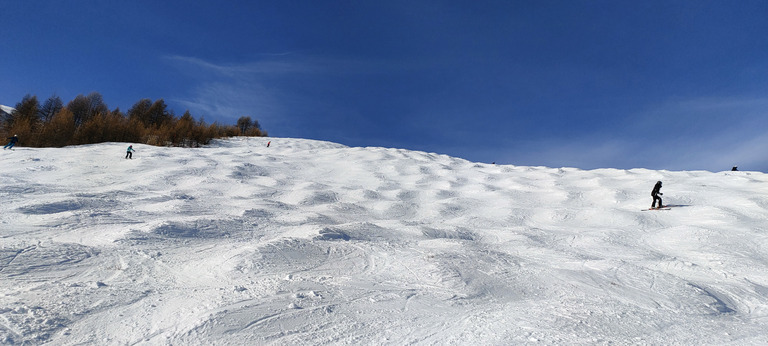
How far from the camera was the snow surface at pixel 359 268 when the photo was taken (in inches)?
125

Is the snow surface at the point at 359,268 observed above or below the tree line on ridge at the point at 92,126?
below

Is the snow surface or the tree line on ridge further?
the tree line on ridge

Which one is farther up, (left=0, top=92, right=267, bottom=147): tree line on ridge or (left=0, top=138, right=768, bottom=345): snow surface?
(left=0, top=92, right=267, bottom=147): tree line on ridge

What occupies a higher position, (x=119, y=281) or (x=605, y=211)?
(x=605, y=211)

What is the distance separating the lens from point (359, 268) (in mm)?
5062

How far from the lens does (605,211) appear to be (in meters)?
10.6

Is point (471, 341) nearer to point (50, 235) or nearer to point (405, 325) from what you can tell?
point (405, 325)

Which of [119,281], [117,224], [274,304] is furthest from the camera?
[117,224]

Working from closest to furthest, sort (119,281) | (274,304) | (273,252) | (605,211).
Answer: (274,304) < (119,281) < (273,252) < (605,211)

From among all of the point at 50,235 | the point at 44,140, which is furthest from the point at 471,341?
the point at 44,140

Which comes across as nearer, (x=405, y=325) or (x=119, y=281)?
(x=405, y=325)

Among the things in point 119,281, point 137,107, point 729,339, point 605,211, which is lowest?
point 119,281

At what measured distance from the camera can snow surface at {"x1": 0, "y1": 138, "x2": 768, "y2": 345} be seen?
10.4 ft

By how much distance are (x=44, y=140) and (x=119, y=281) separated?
30.5 metres
